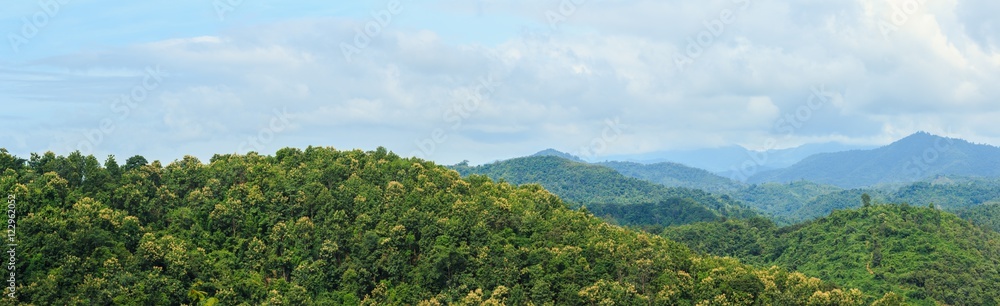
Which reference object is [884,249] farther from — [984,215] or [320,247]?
[984,215]

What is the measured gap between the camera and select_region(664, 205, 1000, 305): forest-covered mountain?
226ft

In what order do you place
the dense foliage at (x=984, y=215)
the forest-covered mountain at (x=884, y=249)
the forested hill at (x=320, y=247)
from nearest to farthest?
1. the forested hill at (x=320, y=247)
2. the forest-covered mountain at (x=884, y=249)
3. the dense foliage at (x=984, y=215)

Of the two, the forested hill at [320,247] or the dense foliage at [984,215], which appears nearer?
the forested hill at [320,247]

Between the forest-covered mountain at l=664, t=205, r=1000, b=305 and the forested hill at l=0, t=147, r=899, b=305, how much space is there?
28732 millimetres

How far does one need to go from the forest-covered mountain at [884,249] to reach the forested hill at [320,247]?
2873cm

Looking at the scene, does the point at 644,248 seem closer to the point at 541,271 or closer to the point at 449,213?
the point at 541,271

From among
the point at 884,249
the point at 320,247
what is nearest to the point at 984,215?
the point at 884,249

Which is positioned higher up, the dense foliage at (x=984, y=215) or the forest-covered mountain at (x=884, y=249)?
the dense foliage at (x=984, y=215)

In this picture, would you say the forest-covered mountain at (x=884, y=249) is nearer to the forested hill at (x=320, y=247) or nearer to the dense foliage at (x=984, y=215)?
the forested hill at (x=320, y=247)

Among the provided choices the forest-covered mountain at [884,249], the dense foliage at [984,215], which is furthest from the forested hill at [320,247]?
the dense foliage at [984,215]

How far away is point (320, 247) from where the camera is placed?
45031mm

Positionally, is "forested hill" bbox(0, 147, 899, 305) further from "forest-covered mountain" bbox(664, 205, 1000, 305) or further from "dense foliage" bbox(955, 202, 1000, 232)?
"dense foliage" bbox(955, 202, 1000, 232)

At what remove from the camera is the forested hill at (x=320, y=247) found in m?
40.6

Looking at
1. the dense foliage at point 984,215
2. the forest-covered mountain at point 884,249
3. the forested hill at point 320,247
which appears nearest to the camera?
the forested hill at point 320,247
